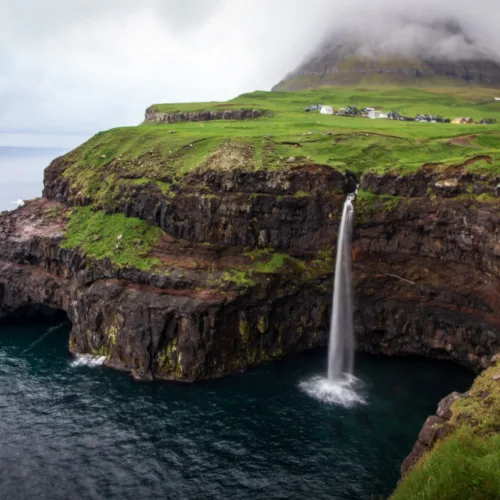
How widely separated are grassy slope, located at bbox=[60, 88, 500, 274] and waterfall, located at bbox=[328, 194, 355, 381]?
753cm

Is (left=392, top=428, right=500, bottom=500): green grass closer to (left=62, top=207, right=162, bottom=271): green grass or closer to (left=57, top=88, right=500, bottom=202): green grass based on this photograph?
(left=57, top=88, right=500, bottom=202): green grass

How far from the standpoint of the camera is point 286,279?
53.2 m

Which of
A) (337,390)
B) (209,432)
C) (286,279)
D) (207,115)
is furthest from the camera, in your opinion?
(207,115)

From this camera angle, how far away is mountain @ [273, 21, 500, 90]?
17662 cm

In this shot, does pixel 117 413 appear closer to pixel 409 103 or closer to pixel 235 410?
pixel 235 410

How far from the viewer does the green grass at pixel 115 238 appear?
5534cm

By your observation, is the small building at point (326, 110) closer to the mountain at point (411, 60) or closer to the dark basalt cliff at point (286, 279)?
the dark basalt cliff at point (286, 279)

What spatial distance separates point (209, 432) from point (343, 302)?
2189 cm

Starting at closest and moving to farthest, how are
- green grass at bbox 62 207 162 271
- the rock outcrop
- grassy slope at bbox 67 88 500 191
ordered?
green grass at bbox 62 207 162 271
grassy slope at bbox 67 88 500 191
the rock outcrop

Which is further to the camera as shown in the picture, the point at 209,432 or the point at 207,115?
the point at 207,115

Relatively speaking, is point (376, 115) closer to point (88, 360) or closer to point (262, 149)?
point (262, 149)

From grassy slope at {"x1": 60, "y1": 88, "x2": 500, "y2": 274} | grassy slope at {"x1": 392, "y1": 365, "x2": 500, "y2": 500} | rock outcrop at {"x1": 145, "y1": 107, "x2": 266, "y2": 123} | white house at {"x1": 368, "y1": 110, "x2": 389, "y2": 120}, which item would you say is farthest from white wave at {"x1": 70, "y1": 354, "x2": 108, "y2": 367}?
white house at {"x1": 368, "y1": 110, "x2": 389, "y2": 120}

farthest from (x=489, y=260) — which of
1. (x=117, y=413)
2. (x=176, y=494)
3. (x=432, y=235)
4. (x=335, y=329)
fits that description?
(x=117, y=413)

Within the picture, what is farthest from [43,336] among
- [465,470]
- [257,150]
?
[465,470]
